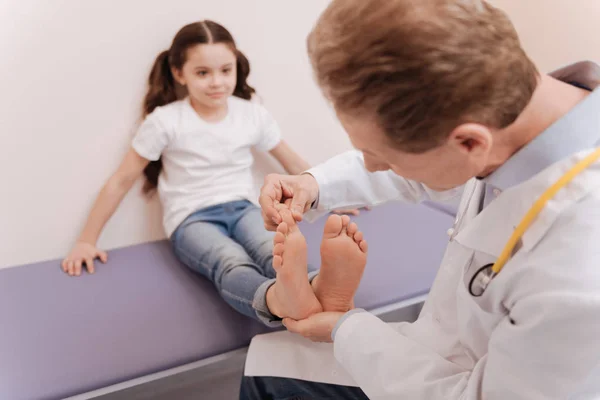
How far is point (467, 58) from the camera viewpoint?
0.51m

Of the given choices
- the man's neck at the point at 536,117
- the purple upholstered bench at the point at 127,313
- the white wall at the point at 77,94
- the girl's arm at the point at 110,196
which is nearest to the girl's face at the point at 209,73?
the white wall at the point at 77,94

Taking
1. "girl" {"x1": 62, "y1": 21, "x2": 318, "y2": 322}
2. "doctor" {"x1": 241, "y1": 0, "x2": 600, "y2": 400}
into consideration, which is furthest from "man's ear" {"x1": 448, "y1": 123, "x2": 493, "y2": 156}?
"girl" {"x1": 62, "y1": 21, "x2": 318, "y2": 322}

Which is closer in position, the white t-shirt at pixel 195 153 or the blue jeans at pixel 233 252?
the blue jeans at pixel 233 252

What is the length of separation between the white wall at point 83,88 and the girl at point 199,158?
67 mm

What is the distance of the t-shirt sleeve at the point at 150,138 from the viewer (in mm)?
1368

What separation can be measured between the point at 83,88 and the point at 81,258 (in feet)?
1.41

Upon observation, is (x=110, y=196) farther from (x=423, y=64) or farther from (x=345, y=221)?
(x=423, y=64)

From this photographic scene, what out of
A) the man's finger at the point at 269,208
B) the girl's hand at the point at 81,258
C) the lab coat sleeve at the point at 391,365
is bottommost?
the girl's hand at the point at 81,258

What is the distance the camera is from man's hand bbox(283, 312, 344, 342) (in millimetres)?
881

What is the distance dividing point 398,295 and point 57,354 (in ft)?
2.38

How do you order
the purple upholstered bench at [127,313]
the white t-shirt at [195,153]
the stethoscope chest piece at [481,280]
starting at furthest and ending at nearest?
the white t-shirt at [195,153] < the purple upholstered bench at [127,313] < the stethoscope chest piece at [481,280]

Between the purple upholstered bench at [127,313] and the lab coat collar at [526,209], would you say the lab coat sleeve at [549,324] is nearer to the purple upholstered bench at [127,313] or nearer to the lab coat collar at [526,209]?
the lab coat collar at [526,209]

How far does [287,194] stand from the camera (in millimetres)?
1000

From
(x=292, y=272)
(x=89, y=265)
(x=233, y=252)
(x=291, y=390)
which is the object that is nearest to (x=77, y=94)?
(x=89, y=265)
